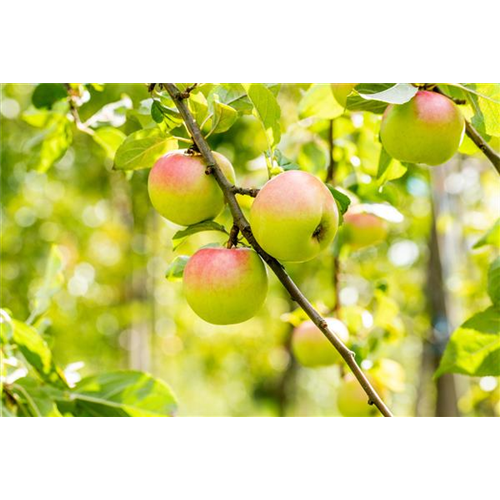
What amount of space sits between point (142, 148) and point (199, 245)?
347cm

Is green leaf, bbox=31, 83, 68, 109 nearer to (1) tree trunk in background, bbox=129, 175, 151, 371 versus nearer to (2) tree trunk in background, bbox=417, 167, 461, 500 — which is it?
(2) tree trunk in background, bbox=417, 167, 461, 500

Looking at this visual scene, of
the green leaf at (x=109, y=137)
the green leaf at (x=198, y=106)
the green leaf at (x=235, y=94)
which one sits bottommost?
the green leaf at (x=198, y=106)

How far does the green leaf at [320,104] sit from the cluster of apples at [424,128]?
0.93 ft

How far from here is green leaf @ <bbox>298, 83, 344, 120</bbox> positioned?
4.08ft

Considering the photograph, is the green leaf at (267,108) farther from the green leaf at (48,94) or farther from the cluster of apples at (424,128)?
the green leaf at (48,94)

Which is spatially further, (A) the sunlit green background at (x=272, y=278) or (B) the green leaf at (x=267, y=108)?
(A) the sunlit green background at (x=272, y=278)

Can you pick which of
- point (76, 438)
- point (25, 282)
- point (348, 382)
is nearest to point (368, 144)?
point (348, 382)

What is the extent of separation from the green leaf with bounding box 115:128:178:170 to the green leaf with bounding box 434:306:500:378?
0.55m

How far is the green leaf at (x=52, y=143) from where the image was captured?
4.91 feet

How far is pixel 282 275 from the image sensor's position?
793mm

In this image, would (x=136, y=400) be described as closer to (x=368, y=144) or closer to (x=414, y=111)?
(x=414, y=111)

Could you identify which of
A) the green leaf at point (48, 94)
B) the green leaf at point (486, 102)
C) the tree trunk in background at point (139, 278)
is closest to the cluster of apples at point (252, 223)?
the green leaf at point (486, 102)

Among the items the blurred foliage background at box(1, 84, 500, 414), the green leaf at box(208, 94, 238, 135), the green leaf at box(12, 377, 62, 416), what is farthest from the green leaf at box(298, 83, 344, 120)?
the green leaf at box(12, 377, 62, 416)

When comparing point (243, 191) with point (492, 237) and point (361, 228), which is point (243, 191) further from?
point (361, 228)
